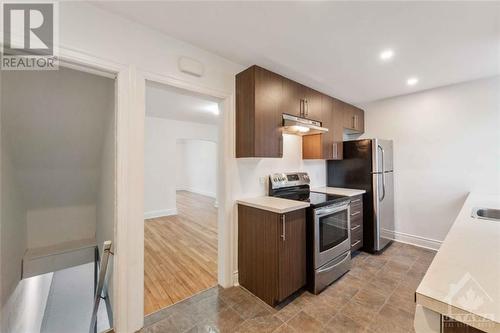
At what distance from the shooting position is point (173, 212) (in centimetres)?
558

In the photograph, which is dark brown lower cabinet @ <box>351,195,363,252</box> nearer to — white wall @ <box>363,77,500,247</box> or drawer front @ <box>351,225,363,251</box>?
drawer front @ <box>351,225,363,251</box>

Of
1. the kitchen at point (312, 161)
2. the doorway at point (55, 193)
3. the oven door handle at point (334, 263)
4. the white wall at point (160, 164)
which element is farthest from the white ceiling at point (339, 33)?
the white wall at point (160, 164)

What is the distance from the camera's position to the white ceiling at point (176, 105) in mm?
3453

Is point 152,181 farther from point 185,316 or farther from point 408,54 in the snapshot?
point 408,54

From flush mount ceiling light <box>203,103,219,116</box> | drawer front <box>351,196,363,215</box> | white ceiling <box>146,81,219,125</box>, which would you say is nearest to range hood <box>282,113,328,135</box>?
drawer front <box>351,196,363,215</box>

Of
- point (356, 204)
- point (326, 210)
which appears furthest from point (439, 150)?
point (326, 210)

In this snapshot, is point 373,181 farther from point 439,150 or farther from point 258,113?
point 258,113

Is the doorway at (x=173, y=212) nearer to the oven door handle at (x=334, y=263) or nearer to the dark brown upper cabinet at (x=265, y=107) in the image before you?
the dark brown upper cabinet at (x=265, y=107)

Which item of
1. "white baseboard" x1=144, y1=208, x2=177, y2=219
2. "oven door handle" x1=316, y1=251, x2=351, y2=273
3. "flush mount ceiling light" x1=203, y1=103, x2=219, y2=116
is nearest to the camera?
"oven door handle" x1=316, y1=251, x2=351, y2=273

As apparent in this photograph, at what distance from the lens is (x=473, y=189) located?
294cm

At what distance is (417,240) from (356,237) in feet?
4.16

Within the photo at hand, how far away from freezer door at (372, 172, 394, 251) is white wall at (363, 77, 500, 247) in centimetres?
26

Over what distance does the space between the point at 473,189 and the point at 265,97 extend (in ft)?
10.9

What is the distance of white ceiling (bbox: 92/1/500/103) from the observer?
154 cm
